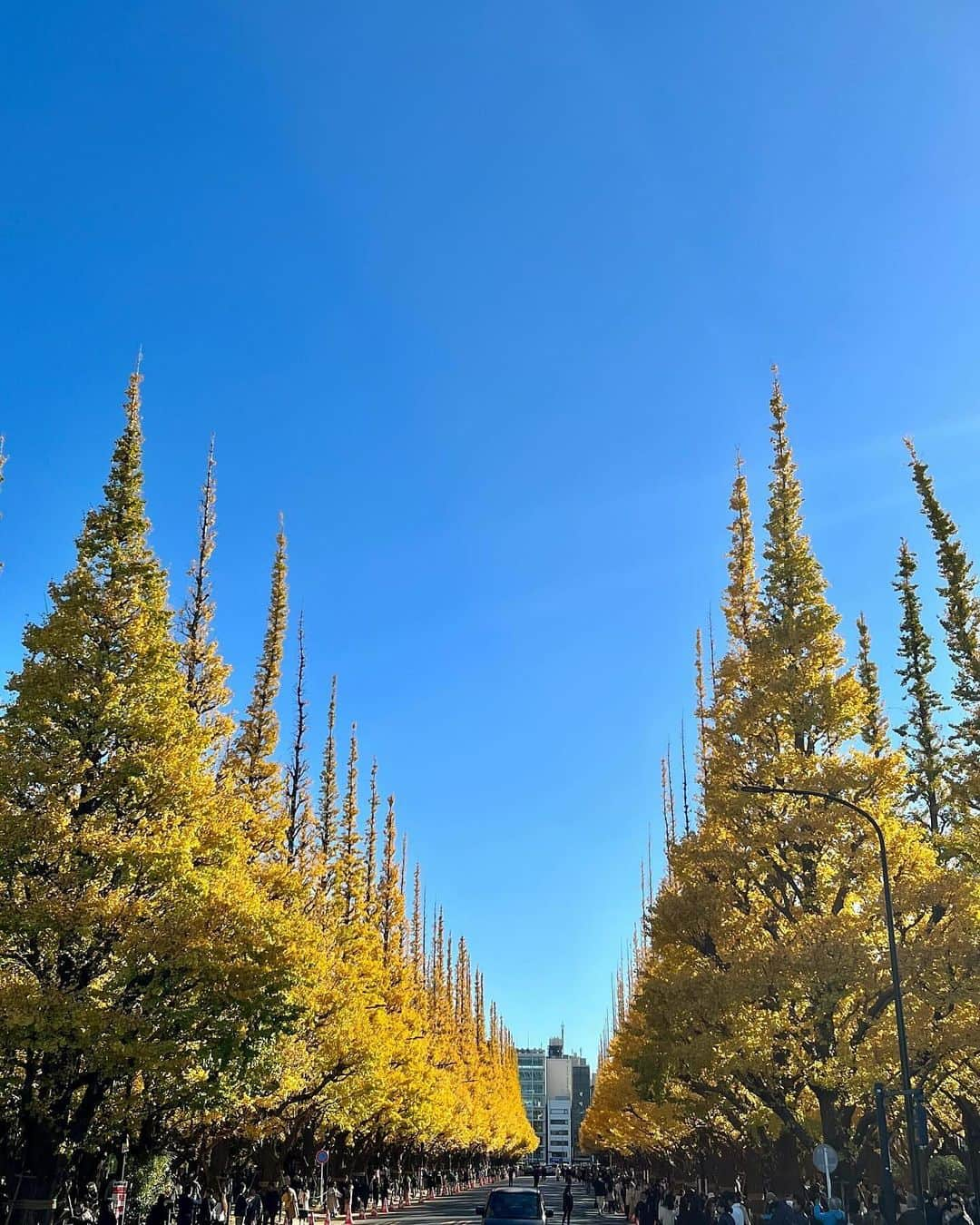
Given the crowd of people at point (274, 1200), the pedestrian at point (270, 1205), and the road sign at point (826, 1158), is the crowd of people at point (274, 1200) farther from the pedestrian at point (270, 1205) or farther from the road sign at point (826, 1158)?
the road sign at point (826, 1158)

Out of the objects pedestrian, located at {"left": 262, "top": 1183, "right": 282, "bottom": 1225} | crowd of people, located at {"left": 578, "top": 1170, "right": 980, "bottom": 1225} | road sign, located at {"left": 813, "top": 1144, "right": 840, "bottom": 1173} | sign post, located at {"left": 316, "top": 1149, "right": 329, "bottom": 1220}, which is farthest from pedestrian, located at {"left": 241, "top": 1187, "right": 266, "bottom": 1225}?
road sign, located at {"left": 813, "top": 1144, "right": 840, "bottom": 1173}

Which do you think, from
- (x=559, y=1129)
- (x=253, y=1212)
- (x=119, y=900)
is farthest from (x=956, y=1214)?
(x=559, y=1129)

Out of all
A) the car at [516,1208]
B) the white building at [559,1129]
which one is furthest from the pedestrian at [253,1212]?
the white building at [559,1129]

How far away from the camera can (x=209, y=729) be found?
22781 mm

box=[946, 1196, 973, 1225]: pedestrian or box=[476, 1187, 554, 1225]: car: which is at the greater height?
box=[946, 1196, 973, 1225]: pedestrian

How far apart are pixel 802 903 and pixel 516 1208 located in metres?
10.5

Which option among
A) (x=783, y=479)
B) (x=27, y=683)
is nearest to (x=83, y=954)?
(x=27, y=683)

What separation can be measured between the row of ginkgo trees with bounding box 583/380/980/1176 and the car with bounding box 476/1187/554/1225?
3963 millimetres

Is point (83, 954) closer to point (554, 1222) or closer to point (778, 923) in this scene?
point (778, 923)

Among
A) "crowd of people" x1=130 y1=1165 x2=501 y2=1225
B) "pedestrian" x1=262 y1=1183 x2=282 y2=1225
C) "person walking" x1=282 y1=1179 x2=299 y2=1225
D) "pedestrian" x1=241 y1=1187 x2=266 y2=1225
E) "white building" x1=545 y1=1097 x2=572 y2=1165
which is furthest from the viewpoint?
"white building" x1=545 y1=1097 x2=572 y2=1165

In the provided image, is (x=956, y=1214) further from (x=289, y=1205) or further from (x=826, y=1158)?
(x=289, y=1205)

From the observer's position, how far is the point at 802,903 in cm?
2441

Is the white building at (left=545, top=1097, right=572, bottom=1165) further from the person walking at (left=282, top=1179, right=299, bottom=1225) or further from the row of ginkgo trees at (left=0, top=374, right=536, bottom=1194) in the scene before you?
the row of ginkgo trees at (left=0, top=374, right=536, bottom=1194)

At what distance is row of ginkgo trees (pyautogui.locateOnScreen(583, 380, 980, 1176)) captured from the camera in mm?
21625
